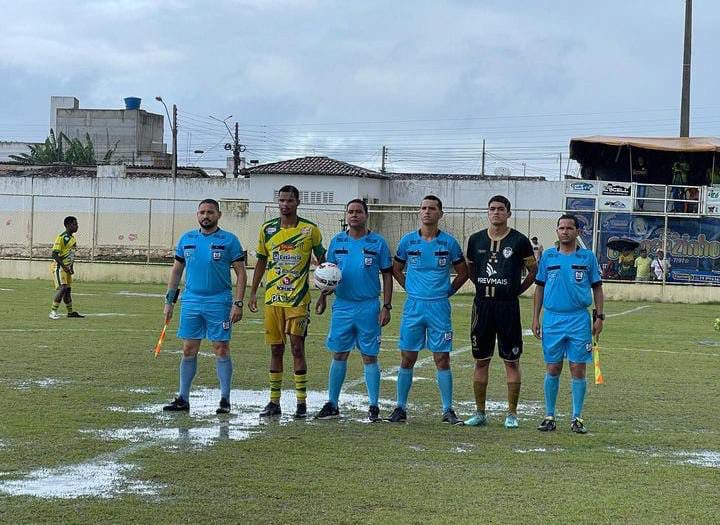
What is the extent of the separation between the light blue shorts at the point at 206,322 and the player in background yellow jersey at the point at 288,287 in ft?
1.24

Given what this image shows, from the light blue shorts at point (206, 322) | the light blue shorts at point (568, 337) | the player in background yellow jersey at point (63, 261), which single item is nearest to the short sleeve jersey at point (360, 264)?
the light blue shorts at point (206, 322)

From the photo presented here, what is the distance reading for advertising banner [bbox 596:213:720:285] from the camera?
34.8 m

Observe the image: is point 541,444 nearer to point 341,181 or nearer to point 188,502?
point 188,502

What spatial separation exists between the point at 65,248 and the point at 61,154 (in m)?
54.3

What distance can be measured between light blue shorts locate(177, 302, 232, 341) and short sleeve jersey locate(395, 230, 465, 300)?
1.78 meters

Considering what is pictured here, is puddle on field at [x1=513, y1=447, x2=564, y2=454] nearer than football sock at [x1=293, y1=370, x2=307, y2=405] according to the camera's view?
Yes

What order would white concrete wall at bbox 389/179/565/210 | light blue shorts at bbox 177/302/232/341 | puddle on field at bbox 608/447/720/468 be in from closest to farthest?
puddle on field at bbox 608/447/720/468 → light blue shorts at bbox 177/302/232/341 → white concrete wall at bbox 389/179/565/210

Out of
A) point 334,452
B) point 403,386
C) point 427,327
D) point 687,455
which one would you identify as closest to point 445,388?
point 403,386

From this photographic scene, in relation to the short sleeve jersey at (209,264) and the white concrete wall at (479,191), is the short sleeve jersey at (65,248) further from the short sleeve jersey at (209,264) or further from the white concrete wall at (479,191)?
the white concrete wall at (479,191)

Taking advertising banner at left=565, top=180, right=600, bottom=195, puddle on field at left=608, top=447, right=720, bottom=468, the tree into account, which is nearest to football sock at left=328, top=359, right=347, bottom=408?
puddle on field at left=608, top=447, right=720, bottom=468

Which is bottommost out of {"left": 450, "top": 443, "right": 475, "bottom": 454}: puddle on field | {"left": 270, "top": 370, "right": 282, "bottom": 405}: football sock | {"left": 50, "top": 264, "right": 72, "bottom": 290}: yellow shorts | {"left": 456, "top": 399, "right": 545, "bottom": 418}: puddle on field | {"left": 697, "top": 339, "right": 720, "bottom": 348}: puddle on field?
{"left": 456, "top": 399, "right": 545, "bottom": 418}: puddle on field

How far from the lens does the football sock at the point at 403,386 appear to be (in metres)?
10.6

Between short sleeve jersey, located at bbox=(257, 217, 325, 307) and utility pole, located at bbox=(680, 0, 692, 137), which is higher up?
utility pole, located at bbox=(680, 0, 692, 137)

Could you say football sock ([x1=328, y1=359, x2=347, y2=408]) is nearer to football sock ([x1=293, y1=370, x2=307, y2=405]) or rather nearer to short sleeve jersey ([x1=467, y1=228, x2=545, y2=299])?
football sock ([x1=293, y1=370, x2=307, y2=405])
